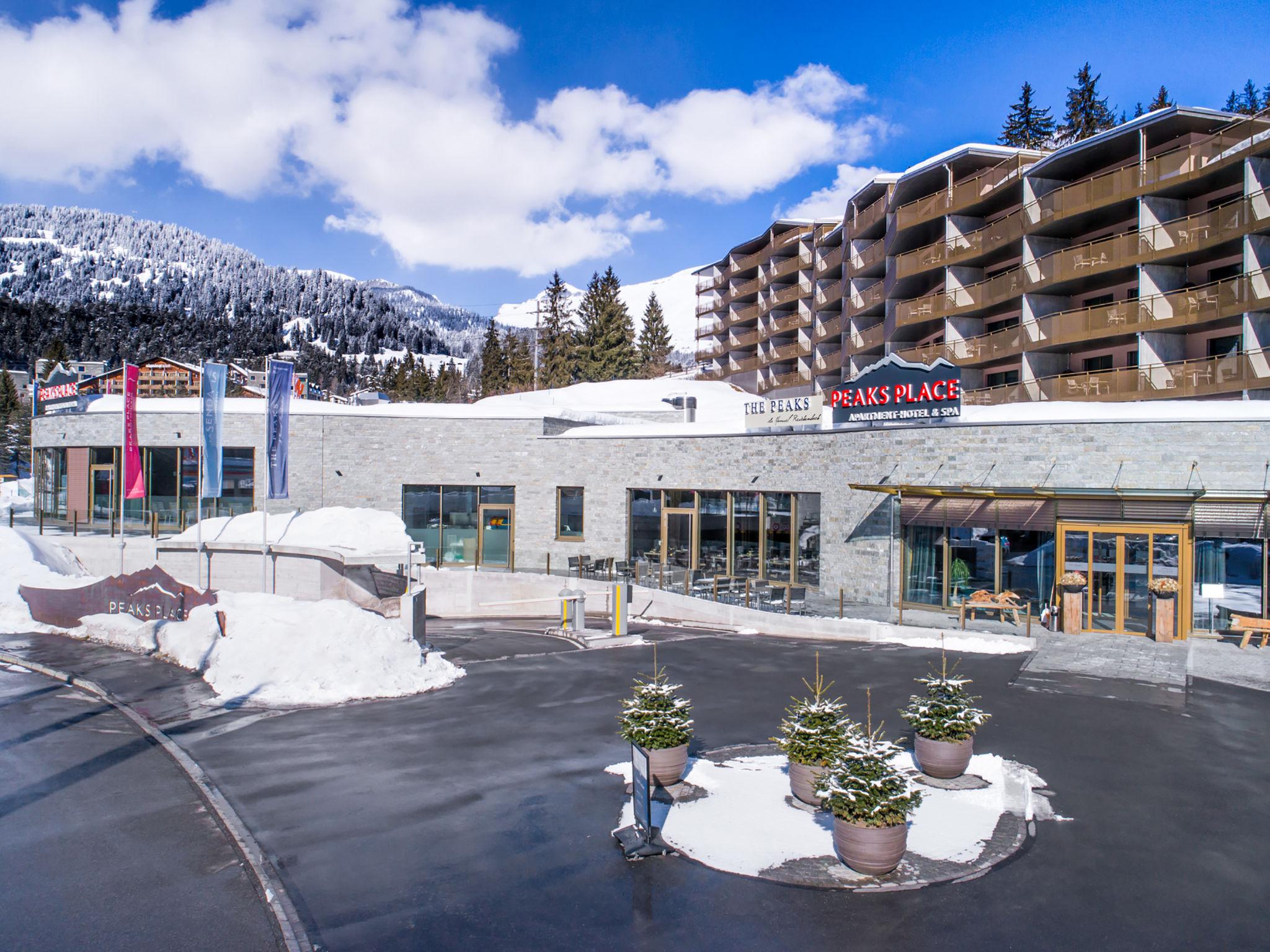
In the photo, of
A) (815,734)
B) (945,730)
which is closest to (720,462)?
(945,730)

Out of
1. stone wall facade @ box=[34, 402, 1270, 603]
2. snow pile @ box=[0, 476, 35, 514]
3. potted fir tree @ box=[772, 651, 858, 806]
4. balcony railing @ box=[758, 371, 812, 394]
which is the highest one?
balcony railing @ box=[758, 371, 812, 394]

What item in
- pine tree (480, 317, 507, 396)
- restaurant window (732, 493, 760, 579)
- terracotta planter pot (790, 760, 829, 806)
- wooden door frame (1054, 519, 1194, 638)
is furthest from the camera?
pine tree (480, 317, 507, 396)

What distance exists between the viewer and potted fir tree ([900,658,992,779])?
30.9 feet

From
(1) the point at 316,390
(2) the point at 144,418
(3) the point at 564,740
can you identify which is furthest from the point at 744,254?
(3) the point at 564,740

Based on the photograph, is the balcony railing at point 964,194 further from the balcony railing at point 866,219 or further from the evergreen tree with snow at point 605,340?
the evergreen tree with snow at point 605,340

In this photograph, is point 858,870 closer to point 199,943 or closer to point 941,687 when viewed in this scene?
point 941,687

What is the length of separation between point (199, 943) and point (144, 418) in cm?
3002

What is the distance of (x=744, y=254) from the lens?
66.8m

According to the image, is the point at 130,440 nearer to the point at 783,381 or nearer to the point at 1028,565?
the point at 1028,565

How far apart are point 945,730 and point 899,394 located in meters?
14.5

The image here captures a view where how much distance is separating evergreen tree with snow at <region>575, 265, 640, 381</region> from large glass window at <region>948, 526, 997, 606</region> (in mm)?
54959

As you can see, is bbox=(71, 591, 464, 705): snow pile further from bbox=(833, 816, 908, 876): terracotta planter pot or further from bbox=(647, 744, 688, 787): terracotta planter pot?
bbox=(833, 816, 908, 876): terracotta planter pot

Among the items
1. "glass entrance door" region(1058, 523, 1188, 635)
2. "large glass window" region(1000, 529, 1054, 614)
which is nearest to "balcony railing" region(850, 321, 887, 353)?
"large glass window" region(1000, 529, 1054, 614)

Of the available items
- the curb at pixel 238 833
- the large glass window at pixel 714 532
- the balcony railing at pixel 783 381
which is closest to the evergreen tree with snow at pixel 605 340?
the balcony railing at pixel 783 381
